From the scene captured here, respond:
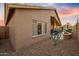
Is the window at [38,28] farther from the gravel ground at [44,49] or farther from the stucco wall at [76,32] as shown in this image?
the stucco wall at [76,32]

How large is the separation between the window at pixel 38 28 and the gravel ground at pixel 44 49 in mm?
225

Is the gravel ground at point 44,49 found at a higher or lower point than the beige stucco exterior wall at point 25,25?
lower

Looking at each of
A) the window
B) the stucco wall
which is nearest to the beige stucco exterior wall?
the window

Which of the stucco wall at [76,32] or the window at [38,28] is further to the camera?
the window at [38,28]

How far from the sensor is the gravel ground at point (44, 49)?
3.77m

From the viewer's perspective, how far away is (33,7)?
3.73 m

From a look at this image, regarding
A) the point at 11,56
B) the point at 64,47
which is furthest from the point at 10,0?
the point at 64,47

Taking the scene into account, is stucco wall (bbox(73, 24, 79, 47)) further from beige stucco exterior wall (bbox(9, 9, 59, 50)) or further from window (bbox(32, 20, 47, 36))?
window (bbox(32, 20, 47, 36))

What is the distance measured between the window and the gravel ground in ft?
0.74

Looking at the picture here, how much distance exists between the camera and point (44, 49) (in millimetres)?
3822

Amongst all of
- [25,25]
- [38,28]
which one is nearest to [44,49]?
[38,28]

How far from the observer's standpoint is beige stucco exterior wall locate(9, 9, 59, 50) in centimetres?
376

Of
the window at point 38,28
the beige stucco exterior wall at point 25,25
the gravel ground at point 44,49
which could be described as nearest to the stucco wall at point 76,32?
the gravel ground at point 44,49

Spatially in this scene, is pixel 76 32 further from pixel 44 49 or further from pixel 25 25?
pixel 25 25
